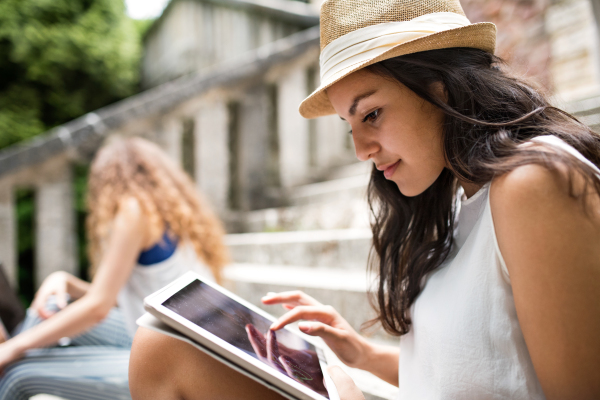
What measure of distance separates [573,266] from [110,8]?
640 cm

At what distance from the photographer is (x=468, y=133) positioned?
0.92 m

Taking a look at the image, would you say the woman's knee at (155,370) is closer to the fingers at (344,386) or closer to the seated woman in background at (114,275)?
the fingers at (344,386)

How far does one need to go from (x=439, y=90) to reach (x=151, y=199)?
148 cm

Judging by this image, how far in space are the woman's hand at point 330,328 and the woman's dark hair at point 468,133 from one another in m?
0.12

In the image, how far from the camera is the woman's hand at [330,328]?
110 cm

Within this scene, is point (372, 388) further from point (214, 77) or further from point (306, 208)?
point (214, 77)

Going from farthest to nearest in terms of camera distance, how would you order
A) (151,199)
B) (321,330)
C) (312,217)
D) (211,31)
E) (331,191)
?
(211,31), (331,191), (312,217), (151,199), (321,330)

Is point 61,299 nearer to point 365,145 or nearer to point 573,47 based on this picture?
point 365,145

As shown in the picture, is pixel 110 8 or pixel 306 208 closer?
pixel 306 208

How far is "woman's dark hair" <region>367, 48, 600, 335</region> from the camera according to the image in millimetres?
833

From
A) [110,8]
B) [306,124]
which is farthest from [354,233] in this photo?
[110,8]

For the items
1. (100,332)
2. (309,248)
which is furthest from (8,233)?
(309,248)

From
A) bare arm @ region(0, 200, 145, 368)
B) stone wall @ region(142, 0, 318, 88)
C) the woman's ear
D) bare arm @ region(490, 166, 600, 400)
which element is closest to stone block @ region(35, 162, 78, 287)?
bare arm @ region(0, 200, 145, 368)

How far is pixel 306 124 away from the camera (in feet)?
13.9
